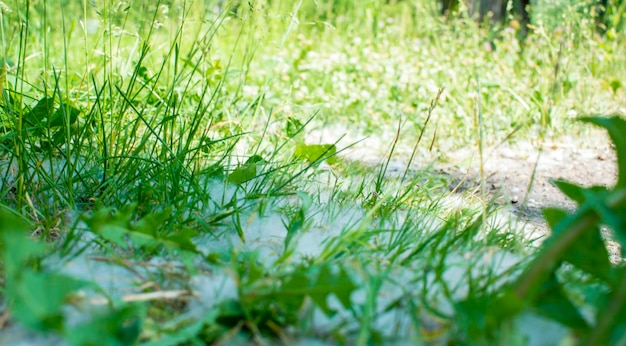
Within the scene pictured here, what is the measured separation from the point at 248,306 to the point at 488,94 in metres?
2.78

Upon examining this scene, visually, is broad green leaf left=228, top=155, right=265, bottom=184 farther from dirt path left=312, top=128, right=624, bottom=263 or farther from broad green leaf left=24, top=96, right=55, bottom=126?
dirt path left=312, top=128, right=624, bottom=263

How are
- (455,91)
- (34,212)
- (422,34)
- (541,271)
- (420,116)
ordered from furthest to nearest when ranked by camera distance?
(422,34) → (455,91) → (420,116) → (34,212) → (541,271)

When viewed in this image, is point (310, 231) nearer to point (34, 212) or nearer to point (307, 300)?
point (307, 300)

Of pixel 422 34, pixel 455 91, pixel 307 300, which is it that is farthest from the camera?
pixel 422 34

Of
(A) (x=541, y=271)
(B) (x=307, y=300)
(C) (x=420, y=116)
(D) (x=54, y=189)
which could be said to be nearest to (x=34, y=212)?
(D) (x=54, y=189)

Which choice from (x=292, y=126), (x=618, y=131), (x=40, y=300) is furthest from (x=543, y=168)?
(x=40, y=300)

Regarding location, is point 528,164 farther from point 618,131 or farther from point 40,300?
point 40,300

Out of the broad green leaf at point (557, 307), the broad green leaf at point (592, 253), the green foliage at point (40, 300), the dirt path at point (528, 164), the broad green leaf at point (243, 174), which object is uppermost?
the broad green leaf at point (592, 253)

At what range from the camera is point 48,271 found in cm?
113

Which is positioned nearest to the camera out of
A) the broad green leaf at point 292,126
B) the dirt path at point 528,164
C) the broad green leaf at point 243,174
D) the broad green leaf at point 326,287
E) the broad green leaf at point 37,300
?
the broad green leaf at point 37,300

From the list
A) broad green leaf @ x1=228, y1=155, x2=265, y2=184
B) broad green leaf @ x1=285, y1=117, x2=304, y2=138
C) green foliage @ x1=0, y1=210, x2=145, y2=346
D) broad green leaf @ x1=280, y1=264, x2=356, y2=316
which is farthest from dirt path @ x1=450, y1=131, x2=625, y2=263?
green foliage @ x1=0, y1=210, x2=145, y2=346

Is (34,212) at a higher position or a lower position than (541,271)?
lower

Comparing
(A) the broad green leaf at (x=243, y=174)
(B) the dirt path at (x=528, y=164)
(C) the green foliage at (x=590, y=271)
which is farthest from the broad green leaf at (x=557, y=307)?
(B) the dirt path at (x=528, y=164)

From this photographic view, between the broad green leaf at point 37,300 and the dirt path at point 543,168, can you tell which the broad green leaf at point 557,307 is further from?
the dirt path at point 543,168
